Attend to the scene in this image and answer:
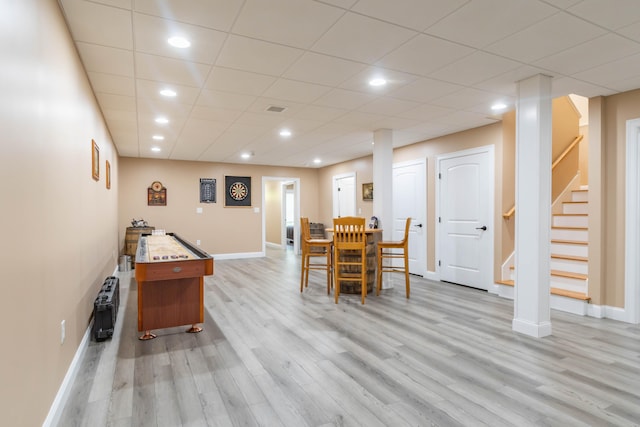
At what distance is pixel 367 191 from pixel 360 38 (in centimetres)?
536

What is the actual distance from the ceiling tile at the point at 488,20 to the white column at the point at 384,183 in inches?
104

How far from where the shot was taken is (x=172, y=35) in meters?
2.48

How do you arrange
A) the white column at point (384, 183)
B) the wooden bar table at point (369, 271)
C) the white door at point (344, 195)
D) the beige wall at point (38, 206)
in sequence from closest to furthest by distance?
the beige wall at point (38, 206) → the wooden bar table at point (369, 271) → the white column at point (384, 183) → the white door at point (344, 195)

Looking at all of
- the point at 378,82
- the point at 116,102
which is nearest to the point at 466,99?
the point at 378,82

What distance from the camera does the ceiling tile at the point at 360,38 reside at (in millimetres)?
2366

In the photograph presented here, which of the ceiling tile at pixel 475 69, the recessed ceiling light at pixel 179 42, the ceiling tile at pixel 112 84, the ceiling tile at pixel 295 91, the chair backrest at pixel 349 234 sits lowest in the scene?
the chair backrest at pixel 349 234

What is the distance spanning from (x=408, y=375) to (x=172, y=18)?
112 inches

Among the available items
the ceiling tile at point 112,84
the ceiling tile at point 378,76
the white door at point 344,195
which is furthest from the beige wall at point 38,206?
the white door at point 344,195

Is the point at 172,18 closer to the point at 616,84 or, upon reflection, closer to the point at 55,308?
the point at 55,308

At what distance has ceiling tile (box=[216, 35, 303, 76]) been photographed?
2.63 metres

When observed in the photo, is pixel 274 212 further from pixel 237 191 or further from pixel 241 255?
pixel 241 255

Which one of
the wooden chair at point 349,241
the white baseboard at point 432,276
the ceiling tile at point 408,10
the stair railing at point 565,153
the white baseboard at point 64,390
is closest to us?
the white baseboard at point 64,390

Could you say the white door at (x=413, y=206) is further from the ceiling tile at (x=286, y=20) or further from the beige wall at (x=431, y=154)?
the ceiling tile at (x=286, y=20)

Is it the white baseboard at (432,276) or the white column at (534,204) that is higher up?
the white column at (534,204)
